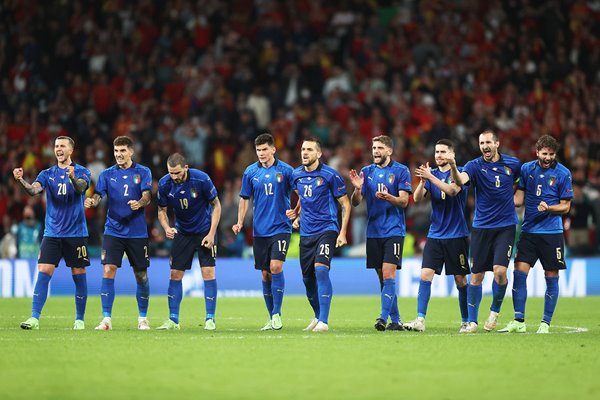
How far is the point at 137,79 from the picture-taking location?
28.8 metres

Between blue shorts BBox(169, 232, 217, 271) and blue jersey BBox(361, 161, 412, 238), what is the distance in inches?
82.3

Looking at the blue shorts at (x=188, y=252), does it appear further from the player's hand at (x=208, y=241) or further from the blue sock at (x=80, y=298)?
the blue sock at (x=80, y=298)

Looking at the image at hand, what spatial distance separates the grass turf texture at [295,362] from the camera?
8.97 metres

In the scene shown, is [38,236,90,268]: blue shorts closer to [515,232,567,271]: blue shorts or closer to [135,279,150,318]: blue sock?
[135,279,150,318]: blue sock

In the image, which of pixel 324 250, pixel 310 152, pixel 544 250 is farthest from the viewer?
pixel 310 152

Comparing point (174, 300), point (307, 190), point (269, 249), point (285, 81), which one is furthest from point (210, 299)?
point (285, 81)

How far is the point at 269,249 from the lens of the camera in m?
15.0

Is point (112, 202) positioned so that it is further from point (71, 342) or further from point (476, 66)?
point (476, 66)

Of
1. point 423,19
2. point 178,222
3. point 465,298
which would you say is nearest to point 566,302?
point 465,298

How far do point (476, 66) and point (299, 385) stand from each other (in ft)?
66.3

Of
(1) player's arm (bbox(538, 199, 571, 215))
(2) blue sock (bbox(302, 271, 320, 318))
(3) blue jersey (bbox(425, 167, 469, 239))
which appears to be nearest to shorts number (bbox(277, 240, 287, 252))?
(2) blue sock (bbox(302, 271, 320, 318))

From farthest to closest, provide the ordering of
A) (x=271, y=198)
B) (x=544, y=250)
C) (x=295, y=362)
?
(x=271, y=198) → (x=544, y=250) → (x=295, y=362)

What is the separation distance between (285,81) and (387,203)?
13993mm

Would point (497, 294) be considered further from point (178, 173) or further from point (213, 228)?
point (178, 173)
